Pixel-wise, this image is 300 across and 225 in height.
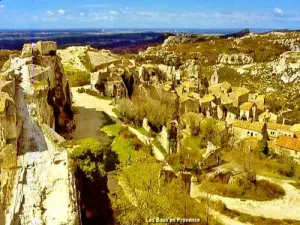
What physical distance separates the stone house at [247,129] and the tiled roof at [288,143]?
2.08 metres

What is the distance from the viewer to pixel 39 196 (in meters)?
13.7

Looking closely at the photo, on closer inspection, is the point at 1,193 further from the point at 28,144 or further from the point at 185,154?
the point at 185,154

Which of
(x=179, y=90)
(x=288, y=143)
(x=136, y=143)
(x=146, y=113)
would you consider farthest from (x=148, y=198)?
(x=179, y=90)

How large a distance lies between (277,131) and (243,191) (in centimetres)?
1316

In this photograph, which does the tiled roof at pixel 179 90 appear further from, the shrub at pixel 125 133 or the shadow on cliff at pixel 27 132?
the shadow on cliff at pixel 27 132

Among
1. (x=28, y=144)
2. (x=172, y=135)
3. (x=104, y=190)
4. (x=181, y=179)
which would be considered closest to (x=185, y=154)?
(x=172, y=135)

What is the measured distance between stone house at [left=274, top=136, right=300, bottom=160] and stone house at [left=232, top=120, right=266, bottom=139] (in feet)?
6.87

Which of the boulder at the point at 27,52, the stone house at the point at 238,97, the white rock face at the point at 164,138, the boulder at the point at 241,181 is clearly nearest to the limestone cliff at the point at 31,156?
the boulder at the point at 27,52

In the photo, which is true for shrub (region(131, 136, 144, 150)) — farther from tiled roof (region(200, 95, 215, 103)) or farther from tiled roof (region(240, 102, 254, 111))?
tiled roof (region(240, 102, 254, 111))

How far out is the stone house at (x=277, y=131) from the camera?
38.0 m

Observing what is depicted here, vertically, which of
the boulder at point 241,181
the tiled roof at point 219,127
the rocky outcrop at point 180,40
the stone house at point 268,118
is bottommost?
the boulder at point 241,181

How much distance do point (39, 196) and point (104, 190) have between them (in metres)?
4.55

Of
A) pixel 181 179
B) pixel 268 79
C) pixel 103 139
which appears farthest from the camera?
pixel 268 79

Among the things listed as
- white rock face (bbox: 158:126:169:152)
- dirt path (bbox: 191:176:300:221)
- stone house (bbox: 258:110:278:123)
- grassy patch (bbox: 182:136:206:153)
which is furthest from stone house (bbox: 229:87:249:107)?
dirt path (bbox: 191:176:300:221)
